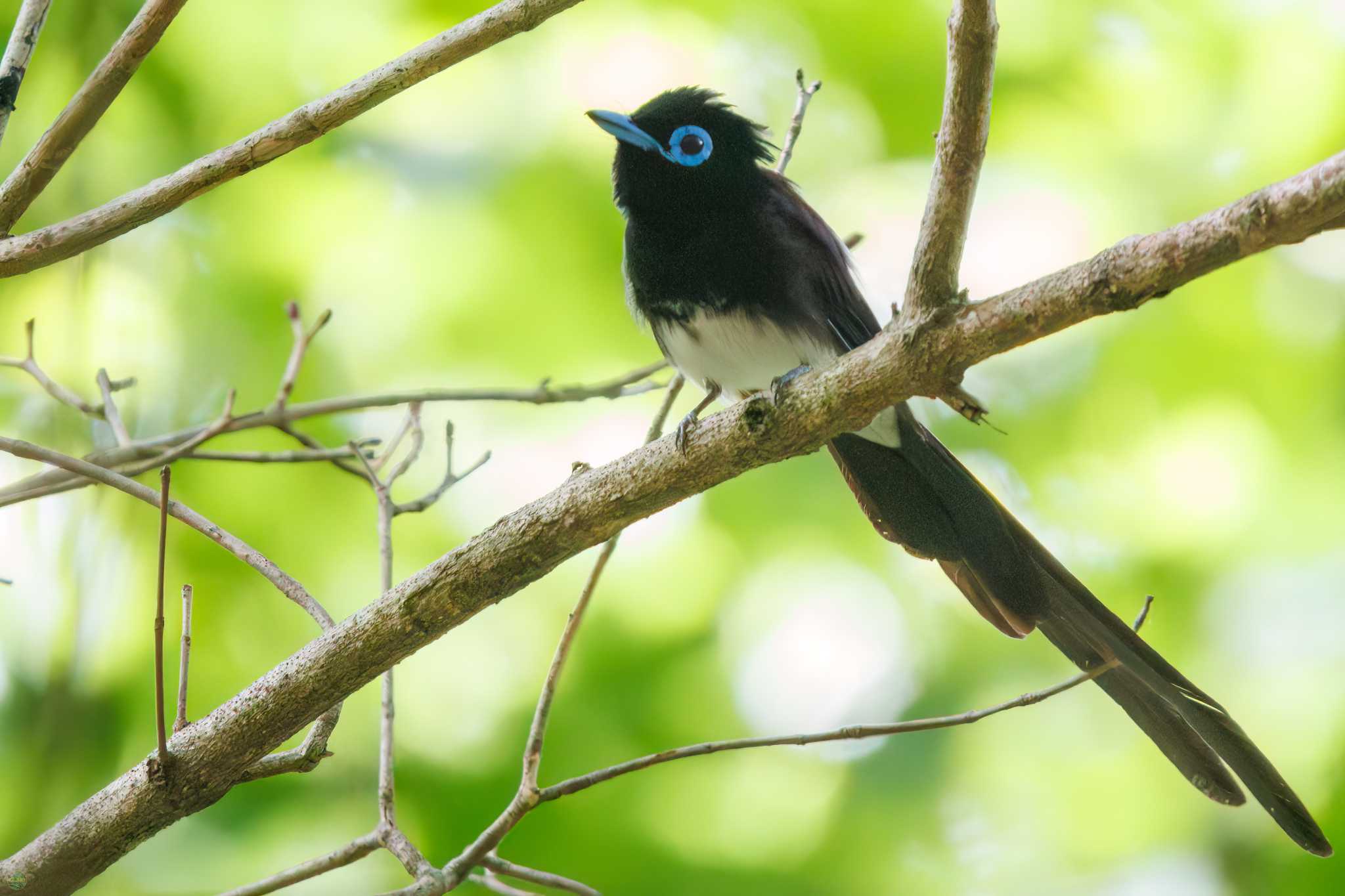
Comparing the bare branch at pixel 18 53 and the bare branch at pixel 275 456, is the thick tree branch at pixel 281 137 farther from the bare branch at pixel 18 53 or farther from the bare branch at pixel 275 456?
the bare branch at pixel 275 456

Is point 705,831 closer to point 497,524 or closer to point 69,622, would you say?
point 69,622

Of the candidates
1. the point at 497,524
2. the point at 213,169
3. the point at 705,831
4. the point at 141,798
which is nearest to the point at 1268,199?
the point at 497,524

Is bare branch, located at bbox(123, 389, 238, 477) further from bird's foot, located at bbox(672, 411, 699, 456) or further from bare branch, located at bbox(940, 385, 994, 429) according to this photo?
bare branch, located at bbox(940, 385, 994, 429)

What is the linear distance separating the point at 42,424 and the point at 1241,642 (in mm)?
4639

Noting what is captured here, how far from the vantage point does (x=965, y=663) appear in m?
4.83

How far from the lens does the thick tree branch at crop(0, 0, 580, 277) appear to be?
167cm


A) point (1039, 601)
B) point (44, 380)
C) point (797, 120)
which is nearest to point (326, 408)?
point (44, 380)

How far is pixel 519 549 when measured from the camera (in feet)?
6.19

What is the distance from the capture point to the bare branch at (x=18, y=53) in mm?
1789

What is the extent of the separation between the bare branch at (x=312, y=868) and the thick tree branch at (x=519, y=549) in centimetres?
17

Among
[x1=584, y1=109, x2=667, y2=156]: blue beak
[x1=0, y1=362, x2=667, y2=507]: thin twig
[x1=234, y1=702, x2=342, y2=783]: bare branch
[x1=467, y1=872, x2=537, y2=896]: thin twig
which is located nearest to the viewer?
[x1=234, y1=702, x2=342, y2=783]: bare branch

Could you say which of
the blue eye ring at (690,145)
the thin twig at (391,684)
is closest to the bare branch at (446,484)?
the thin twig at (391,684)

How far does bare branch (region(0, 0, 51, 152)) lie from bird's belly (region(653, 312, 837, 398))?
1.52m

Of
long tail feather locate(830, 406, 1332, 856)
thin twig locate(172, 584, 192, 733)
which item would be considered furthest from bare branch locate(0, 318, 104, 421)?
long tail feather locate(830, 406, 1332, 856)
